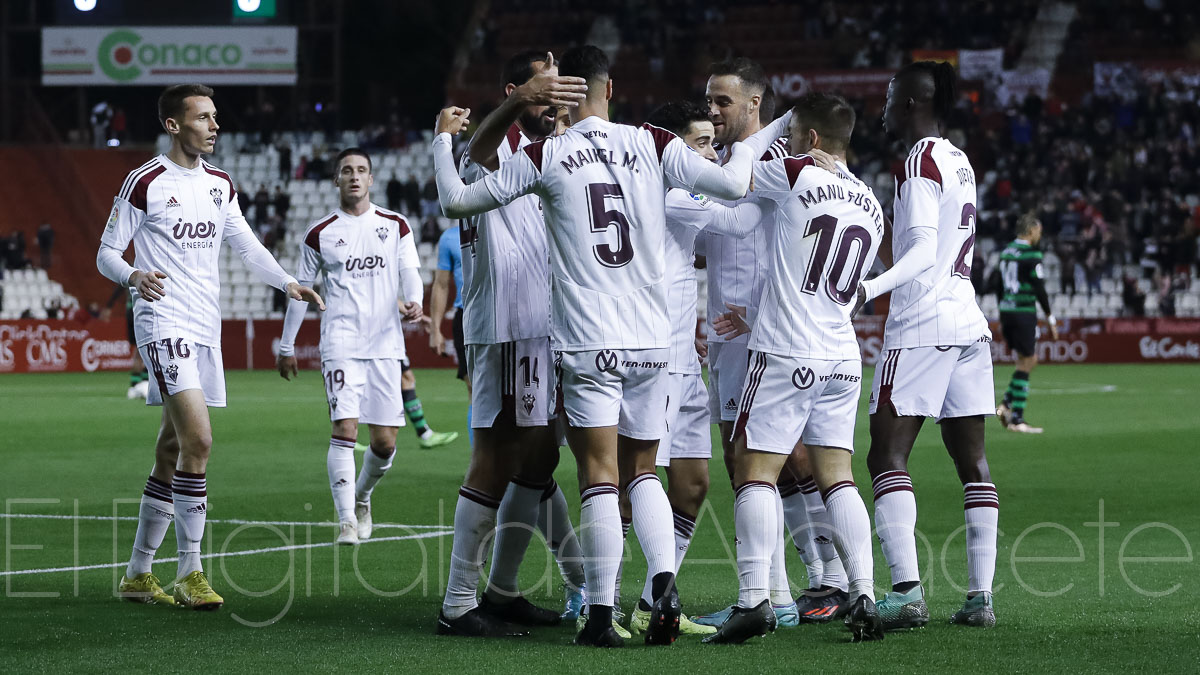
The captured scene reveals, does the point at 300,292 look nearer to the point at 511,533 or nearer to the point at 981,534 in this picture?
the point at 511,533

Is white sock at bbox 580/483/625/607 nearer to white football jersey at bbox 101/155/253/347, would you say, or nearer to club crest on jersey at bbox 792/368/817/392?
club crest on jersey at bbox 792/368/817/392

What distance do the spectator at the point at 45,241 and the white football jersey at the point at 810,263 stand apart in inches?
1206

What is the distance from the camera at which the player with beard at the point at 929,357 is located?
19.3ft

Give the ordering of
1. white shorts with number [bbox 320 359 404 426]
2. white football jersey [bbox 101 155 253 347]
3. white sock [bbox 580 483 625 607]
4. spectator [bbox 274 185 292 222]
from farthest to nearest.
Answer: spectator [bbox 274 185 292 222]
white shorts with number [bbox 320 359 404 426]
white football jersey [bbox 101 155 253 347]
white sock [bbox 580 483 625 607]

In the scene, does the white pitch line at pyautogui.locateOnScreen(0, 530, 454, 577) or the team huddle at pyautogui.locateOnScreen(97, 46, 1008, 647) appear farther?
the white pitch line at pyautogui.locateOnScreen(0, 530, 454, 577)

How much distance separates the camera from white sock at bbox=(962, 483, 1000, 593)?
19.6 feet

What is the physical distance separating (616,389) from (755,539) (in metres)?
0.78

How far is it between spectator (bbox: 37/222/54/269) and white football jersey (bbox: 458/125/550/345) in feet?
97.8

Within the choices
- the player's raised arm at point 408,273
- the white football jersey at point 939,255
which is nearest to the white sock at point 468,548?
the white football jersey at point 939,255

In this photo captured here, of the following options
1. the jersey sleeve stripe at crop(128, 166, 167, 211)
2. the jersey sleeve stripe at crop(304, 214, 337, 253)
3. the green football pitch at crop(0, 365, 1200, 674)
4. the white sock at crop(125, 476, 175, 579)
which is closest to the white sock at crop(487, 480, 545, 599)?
the green football pitch at crop(0, 365, 1200, 674)

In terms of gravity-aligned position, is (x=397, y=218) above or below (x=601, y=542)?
above

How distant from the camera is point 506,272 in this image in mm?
5930

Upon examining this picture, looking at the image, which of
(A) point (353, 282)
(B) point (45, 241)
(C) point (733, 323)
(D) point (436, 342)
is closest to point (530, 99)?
(C) point (733, 323)

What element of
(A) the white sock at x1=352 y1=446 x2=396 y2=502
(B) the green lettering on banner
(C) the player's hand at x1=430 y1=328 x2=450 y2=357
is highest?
(B) the green lettering on banner
